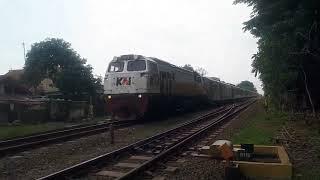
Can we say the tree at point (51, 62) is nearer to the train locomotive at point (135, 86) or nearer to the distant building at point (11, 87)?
the distant building at point (11, 87)

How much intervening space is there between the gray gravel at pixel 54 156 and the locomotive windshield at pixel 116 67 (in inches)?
267

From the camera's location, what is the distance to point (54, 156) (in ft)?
38.2

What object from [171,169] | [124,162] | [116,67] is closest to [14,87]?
[116,67]

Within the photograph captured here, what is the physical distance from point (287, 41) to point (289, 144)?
20.7 feet

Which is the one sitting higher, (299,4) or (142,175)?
(299,4)

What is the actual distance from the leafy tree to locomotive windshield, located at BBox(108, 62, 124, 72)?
644 centimetres

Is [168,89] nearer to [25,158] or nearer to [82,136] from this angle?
[82,136]

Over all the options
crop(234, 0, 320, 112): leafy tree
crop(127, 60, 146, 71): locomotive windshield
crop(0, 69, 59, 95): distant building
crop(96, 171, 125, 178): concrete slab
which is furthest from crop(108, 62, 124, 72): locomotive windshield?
crop(0, 69, 59, 95): distant building

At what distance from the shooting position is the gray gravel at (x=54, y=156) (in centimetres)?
948

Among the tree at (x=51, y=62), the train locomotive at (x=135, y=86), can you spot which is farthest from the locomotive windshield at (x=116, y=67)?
the tree at (x=51, y=62)

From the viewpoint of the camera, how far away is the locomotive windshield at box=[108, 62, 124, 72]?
22438 millimetres

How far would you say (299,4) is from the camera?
1661 centimetres

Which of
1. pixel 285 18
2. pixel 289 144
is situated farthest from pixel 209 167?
pixel 285 18

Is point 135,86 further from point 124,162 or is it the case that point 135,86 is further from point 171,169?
point 171,169
